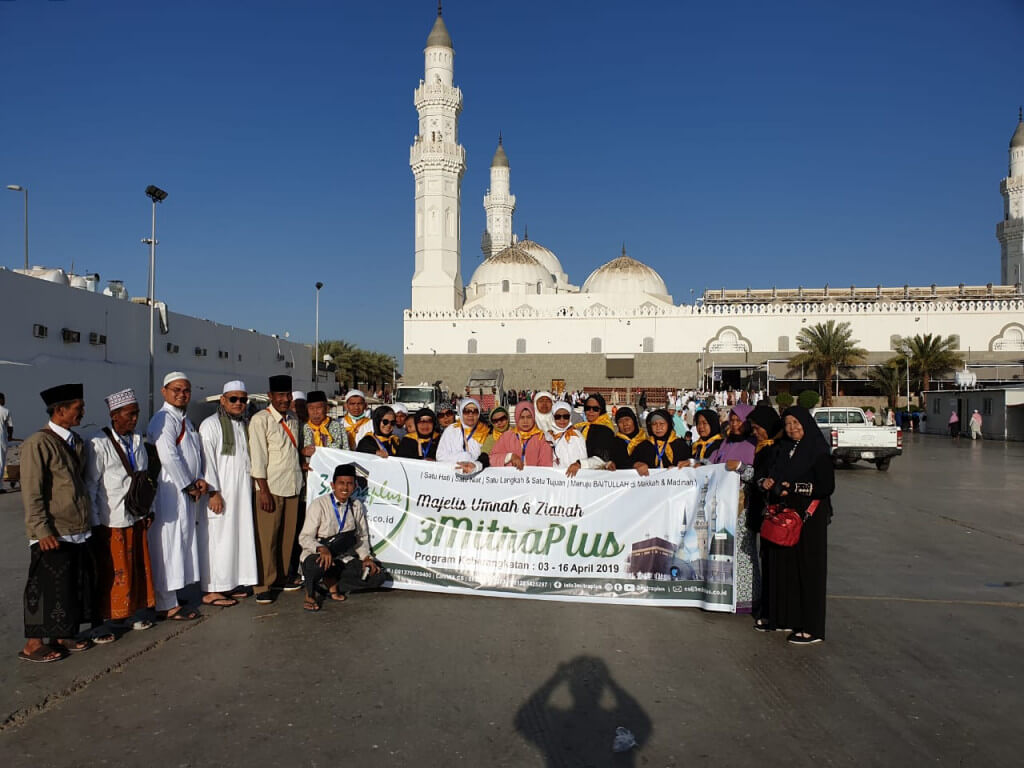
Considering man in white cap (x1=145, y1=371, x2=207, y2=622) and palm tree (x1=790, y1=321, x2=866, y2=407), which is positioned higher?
palm tree (x1=790, y1=321, x2=866, y2=407)

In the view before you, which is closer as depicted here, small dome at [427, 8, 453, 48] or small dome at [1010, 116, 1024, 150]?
small dome at [427, 8, 453, 48]

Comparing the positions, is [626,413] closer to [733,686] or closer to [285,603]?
[733,686]

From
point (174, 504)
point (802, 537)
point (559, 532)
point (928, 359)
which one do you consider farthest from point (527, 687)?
point (928, 359)

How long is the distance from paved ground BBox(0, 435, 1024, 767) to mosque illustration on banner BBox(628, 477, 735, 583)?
0.29 metres

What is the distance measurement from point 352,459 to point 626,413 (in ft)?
7.49

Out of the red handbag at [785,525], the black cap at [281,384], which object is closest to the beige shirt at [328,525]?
the black cap at [281,384]

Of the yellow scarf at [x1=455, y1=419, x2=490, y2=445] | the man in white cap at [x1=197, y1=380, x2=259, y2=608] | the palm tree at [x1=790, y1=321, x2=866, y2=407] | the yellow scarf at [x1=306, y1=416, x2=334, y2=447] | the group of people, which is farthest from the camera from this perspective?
the palm tree at [x1=790, y1=321, x2=866, y2=407]

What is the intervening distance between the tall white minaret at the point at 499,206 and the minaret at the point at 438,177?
1221 centimetres

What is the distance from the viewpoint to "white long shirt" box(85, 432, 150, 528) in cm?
474

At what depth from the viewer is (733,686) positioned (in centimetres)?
404

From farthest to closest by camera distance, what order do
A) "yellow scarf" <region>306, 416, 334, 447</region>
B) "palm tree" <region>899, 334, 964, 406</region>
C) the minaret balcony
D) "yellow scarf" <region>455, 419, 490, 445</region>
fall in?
the minaret balcony → "palm tree" <region>899, 334, 964, 406</region> → "yellow scarf" <region>455, 419, 490, 445</region> → "yellow scarf" <region>306, 416, 334, 447</region>

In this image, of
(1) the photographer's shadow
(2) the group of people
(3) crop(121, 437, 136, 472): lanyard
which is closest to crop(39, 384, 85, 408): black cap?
(2) the group of people

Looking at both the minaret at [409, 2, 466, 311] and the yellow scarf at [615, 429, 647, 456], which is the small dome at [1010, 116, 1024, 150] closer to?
the minaret at [409, 2, 466, 311]

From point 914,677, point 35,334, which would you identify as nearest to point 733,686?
point 914,677
